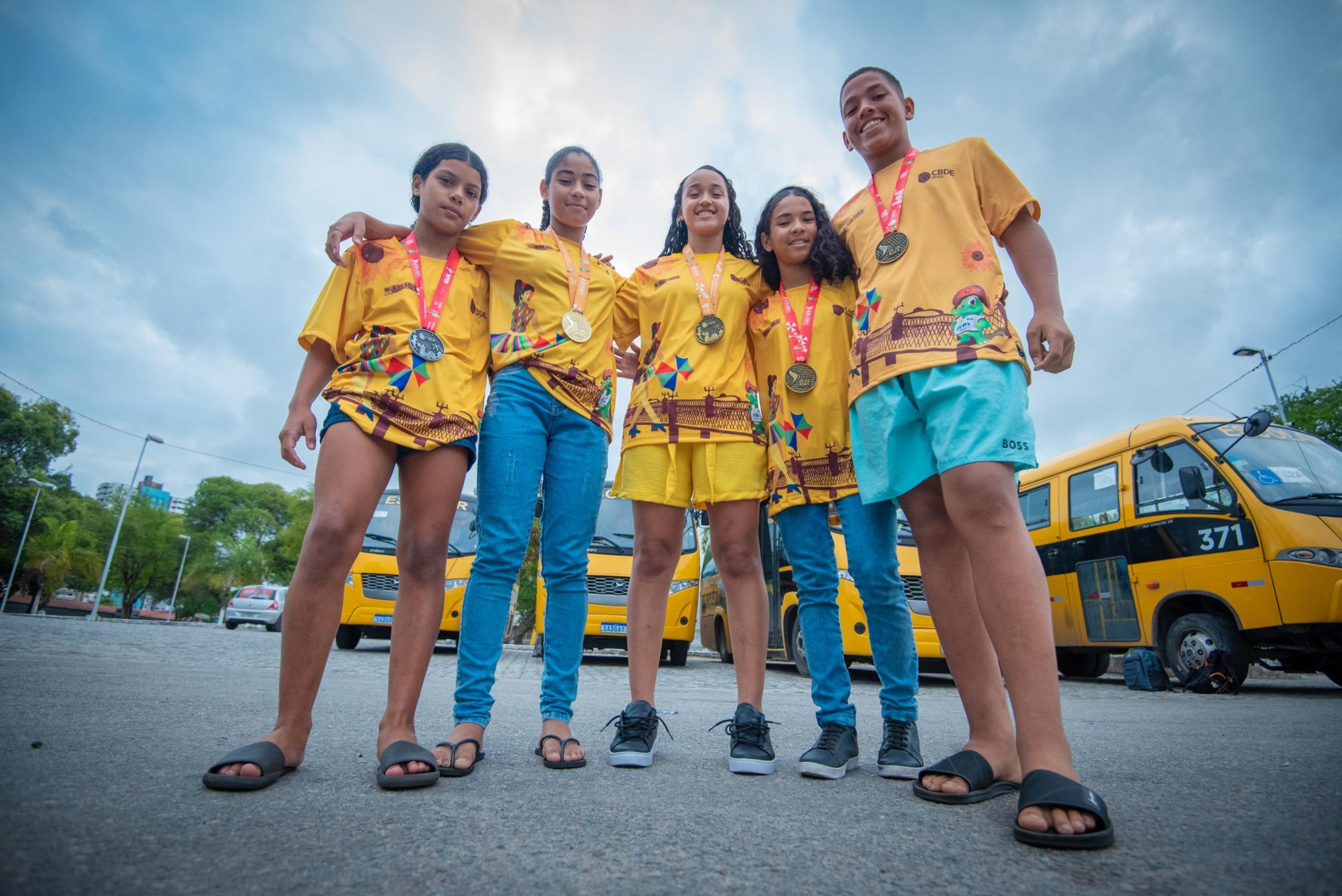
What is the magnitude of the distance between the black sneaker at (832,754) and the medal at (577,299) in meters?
1.63

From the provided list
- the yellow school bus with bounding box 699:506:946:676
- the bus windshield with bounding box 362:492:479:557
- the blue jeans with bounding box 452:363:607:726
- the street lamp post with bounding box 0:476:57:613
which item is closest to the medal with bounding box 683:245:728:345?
the blue jeans with bounding box 452:363:607:726

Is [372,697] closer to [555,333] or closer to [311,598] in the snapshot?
[311,598]

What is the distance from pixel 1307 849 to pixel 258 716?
10.8 feet

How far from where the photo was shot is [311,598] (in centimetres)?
197

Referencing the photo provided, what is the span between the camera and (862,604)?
2477mm

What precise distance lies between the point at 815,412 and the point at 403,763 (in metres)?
1.78

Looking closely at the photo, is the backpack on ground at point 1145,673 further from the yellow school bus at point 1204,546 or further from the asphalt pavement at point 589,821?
the asphalt pavement at point 589,821

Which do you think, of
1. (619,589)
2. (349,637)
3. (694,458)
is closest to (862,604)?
(694,458)

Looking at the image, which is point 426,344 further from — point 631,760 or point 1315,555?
point 1315,555

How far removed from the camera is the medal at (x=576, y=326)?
2.61m

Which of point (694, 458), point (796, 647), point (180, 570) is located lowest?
point (796, 647)

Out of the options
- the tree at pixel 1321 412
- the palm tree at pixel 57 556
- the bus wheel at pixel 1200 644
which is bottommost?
the bus wheel at pixel 1200 644

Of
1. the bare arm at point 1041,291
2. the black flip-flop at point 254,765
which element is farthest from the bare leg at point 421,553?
the bare arm at point 1041,291

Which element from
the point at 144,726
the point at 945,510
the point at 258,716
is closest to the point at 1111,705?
the point at 945,510
